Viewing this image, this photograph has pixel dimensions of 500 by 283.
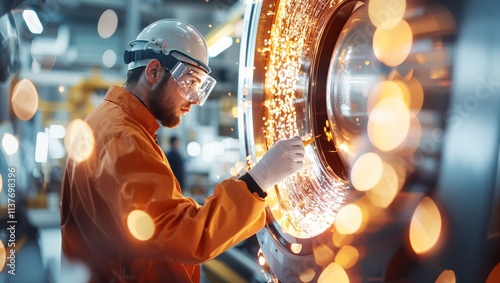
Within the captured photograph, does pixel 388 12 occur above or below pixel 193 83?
above

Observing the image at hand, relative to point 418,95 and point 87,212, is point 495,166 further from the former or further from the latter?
point 87,212

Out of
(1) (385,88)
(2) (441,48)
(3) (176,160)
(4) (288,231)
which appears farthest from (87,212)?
(3) (176,160)

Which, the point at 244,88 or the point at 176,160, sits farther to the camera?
the point at 176,160

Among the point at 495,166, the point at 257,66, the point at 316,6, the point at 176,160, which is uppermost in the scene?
the point at 316,6

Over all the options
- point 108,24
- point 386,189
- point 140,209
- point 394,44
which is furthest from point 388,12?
point 108,24

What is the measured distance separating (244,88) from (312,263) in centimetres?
59

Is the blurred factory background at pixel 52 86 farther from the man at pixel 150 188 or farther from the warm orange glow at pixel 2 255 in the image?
the man at pixel 150 188

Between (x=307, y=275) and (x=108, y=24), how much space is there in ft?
16.9

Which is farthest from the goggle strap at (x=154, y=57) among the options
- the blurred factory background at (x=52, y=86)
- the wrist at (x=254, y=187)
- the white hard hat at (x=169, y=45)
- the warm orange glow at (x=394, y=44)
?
the blurred factory background at (x=52, y=86)

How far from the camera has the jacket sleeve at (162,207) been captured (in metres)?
1.16

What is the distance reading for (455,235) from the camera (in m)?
0.76

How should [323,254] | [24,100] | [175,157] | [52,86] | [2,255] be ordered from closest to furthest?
1. [323,254]
2. [2,255]
3. [175,157]
4. [24,100]
5. [52,86]

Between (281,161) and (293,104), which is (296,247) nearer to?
(281,161)

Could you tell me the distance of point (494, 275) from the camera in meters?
0.73
